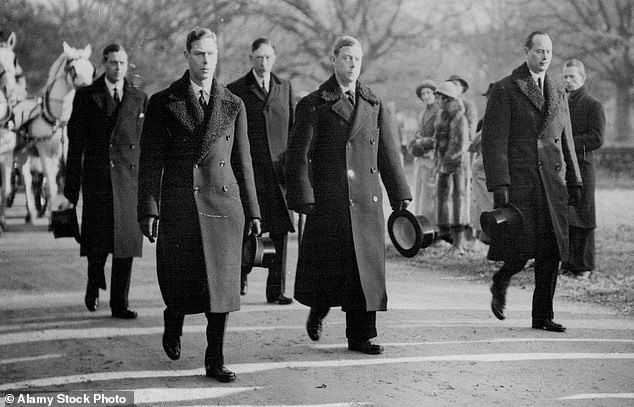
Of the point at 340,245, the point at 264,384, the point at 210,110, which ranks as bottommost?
the point at 264,384

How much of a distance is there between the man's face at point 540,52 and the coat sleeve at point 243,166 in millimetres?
2279

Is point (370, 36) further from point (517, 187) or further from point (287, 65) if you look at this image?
point (517, 187)

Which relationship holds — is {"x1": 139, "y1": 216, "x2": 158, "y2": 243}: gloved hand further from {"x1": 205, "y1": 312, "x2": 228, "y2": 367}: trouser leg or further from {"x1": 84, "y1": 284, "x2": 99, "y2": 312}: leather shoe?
{"x1": 84, "y1": 284, "x2": 99, "y2": 312}: leather shoe

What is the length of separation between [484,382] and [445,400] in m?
0.46

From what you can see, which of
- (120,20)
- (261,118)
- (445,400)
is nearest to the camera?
(445,400)

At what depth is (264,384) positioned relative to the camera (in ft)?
21.1

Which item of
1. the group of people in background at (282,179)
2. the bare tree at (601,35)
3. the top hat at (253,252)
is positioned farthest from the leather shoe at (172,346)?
the bare tree at (601,35)

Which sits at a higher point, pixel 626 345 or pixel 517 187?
pixel 517 187

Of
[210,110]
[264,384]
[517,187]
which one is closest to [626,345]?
[517,187]

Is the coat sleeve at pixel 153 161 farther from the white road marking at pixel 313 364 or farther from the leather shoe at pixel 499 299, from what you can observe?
the leather shoe at pixel 499 299

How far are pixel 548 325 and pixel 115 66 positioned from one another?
407 cm

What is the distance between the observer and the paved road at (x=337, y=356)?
6.10 meters

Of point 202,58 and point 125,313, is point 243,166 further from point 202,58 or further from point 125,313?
point 125,313

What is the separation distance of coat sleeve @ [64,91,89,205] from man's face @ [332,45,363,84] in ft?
8.99
